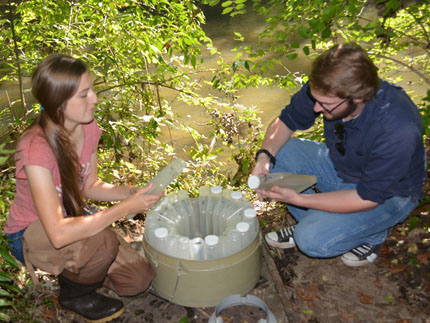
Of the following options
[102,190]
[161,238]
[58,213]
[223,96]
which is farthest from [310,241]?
[223,96]

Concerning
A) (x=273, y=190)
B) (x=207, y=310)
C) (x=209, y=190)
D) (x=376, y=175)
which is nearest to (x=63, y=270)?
(x=207, y=310)

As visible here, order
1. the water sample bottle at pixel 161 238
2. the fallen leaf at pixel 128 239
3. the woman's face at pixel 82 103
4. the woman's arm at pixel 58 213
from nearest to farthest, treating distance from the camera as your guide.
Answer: the woman's arm at pixel 58 213, the woman's face at pixel 82 103, the water sample bottle at pixel 161 238, the fallen leaf at pixel 128 239

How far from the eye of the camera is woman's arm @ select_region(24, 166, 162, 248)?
1.69 m

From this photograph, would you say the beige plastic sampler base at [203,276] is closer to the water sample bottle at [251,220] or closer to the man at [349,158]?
the water sample bottle at [251,220]

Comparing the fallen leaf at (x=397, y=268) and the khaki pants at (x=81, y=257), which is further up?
the khaki pants at (x=81, y=257)

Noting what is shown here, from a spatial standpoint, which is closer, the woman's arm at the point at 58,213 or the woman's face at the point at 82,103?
the woman's arm at the point at 58,213

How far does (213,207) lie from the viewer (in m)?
2.35

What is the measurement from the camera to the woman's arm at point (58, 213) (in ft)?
5.56

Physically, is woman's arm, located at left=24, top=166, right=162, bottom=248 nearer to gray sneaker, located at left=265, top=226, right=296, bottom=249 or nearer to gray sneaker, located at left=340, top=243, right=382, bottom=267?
gray sneaker, located at left=265, top=226, right=296, bottom=249

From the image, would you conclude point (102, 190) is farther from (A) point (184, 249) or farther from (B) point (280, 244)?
(B) point (280, 244)

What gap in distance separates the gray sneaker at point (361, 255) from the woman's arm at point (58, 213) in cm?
121

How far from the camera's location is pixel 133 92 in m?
3.36

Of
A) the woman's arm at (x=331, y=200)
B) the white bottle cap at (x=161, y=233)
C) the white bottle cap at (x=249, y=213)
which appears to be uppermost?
the woman's arm at (x=331, y=200)

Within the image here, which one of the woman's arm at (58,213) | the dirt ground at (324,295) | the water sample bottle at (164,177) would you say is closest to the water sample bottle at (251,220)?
the dirt ground at (324,295)
